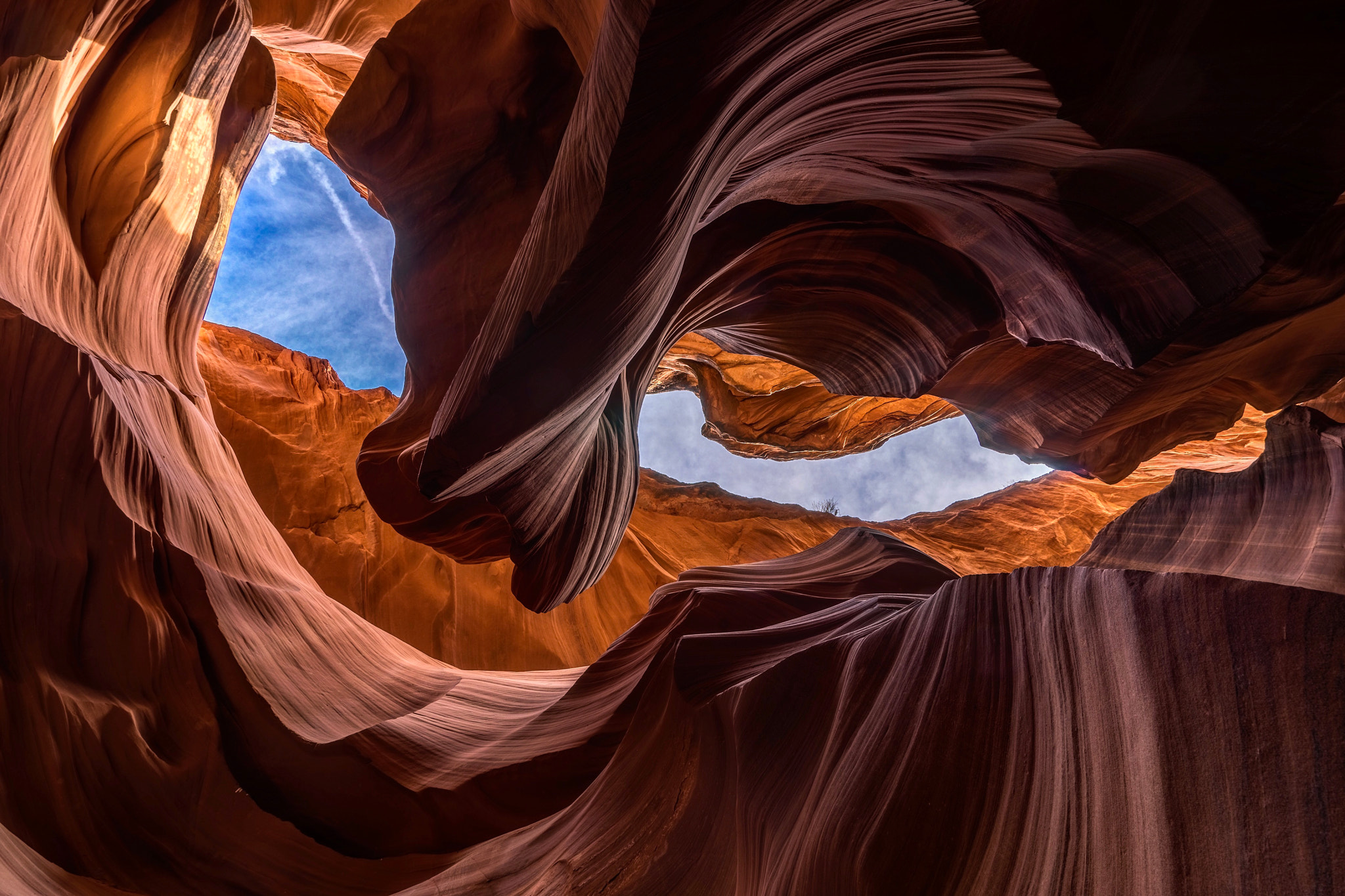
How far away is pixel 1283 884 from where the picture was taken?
1.08 metres

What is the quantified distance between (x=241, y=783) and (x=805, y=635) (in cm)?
291

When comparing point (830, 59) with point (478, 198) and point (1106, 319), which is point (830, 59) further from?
point (478, 198)

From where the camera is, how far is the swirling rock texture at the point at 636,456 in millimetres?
1718

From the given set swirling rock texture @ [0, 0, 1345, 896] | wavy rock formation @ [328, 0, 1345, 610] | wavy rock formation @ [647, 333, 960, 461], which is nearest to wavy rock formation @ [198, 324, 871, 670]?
wavy rock formation @ [647, 333, 960, 461]

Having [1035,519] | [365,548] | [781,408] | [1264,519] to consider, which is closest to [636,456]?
[1264,519]

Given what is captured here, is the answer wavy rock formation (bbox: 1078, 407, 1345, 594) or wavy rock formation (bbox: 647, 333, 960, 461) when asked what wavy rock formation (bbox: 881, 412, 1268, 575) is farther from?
wavy rock formation (bbox: 1078, 407, 1345, 594)

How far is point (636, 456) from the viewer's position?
4.81 meters

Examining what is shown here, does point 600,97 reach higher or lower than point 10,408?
higher

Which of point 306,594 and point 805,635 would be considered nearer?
point 805,635

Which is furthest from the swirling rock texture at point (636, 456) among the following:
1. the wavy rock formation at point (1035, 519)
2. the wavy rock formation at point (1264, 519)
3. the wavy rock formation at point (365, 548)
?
the wavy rock formation at point (1035, 519)

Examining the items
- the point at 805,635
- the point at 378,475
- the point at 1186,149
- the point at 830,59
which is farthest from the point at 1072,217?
the point at 378,475

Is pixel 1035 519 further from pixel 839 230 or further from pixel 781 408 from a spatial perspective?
pixel 839 230

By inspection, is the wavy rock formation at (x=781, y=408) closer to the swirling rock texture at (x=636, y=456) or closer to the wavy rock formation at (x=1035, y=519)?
the wavy rock formation at (x=1035, y=519)

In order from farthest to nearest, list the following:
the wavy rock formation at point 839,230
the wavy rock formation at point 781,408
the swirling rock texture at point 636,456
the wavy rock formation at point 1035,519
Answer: the wavy rock formation at point 781,408 < the wavy rock formation at point 1035,519 < the wavy rock formation at point 839,230 < the swirling rock texture at point 636,456
